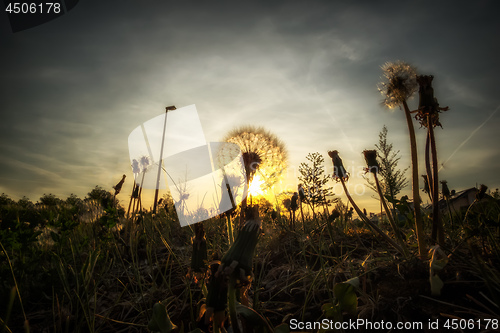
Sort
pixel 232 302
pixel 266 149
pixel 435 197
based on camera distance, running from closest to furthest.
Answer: pixel 232 302, pixel 435 197, pixel 266 149

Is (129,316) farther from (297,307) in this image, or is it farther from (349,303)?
(349,303)

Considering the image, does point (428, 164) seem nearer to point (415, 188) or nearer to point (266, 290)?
point (415, 188)

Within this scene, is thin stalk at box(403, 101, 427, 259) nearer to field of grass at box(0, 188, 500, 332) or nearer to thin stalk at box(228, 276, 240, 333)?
field of grass at box(0, 188, 500, 332)

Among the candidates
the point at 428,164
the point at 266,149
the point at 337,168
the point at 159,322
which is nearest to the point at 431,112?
the point at 428,164

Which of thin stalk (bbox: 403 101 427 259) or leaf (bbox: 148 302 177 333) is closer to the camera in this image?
leaf (bbox: 148 302 177 333)

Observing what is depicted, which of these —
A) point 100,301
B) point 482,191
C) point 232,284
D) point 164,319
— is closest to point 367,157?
point 482,191

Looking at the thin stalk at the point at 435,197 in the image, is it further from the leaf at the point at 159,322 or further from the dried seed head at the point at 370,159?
the leaf at the point at 159,322

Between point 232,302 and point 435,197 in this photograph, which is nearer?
point 232,302

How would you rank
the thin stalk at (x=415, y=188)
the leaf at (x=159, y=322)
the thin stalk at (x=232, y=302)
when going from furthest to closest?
the thin stalk at (x=415, y=188) → the leaf at (x=159, y=322) → the thin stalk at (x=232, y=302)

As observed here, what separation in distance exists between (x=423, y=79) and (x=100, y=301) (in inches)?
132

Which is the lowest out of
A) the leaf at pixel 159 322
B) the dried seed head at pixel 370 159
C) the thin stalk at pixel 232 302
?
the leaf at pixel 159 322

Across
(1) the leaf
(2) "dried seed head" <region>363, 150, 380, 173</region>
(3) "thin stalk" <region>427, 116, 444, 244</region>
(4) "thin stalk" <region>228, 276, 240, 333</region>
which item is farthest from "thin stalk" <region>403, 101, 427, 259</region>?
(1) the leaf

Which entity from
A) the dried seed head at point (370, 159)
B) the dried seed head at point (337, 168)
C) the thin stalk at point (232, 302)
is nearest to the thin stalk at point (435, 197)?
the dried seed head at point (370, 159)

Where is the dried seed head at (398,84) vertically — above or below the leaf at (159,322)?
above
